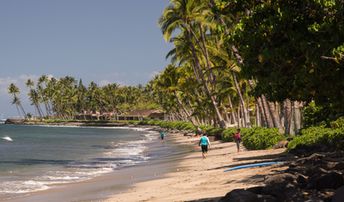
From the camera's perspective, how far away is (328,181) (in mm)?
10680

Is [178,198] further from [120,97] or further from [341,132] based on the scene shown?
[120,97]

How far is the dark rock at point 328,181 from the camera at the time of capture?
10.6 m

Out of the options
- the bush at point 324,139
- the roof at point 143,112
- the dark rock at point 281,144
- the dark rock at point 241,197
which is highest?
the roof at point 143,112

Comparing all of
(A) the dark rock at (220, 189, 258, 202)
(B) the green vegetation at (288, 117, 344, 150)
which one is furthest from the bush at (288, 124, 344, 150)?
(A) the dark rock at (220, 189, 258, 202)

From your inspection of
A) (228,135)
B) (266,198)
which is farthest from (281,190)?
(228,135)

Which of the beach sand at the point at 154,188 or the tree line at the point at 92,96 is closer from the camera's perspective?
the beach sand at the point at 154,188

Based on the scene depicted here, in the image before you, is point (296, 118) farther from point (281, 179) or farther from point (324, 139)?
point (281, 179)

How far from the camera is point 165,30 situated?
46.0m

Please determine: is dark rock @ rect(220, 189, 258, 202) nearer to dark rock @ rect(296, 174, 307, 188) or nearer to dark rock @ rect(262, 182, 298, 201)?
dark rock @ rect(262, 182, 298, 201)

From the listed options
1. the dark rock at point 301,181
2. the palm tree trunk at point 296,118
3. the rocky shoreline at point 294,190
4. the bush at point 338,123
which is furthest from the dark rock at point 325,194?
the palm tree trunk at point 296,118

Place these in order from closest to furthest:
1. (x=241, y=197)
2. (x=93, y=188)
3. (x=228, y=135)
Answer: (x=241, y=197)
(x=93, y=188)
(x=228, y=135)

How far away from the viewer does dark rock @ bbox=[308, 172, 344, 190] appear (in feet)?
34.8

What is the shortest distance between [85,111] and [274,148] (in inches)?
6875

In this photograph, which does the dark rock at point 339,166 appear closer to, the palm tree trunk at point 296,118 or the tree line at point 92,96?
the palm tree trunk at point 296,118
